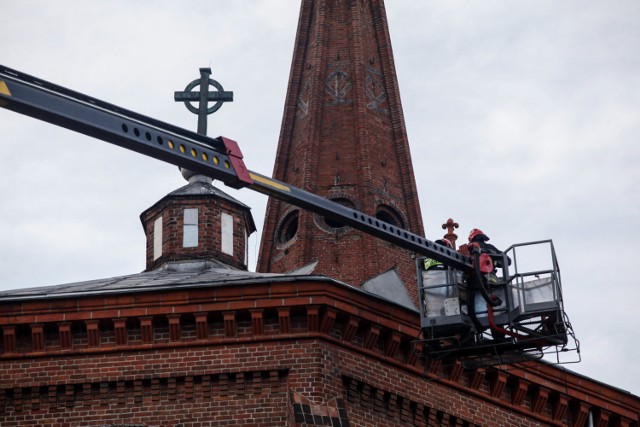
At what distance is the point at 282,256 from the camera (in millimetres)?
48438

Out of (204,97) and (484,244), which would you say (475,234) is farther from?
(204,97)

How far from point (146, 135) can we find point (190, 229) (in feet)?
33.4

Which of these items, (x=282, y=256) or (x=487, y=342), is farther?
(x=282, y=256)

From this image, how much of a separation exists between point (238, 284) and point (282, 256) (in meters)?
18.2

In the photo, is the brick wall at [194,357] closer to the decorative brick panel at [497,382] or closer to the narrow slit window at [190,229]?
the decorative brick panel at [497,382]

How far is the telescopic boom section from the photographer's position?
25969mm

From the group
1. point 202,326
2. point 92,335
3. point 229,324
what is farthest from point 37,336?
point 229,324

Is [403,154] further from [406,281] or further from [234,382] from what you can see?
[234,382]

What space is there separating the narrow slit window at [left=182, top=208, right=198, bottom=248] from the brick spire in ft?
A: 30.1

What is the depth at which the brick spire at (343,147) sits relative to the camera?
156 feet

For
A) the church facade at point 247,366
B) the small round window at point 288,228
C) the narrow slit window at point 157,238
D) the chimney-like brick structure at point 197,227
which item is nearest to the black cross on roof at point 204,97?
the chimney-like brick structure at point 197,227

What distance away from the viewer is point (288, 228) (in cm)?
4925

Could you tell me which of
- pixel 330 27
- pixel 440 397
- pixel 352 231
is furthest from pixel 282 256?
pixel 440 397

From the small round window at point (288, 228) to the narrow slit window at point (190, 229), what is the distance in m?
11.1
